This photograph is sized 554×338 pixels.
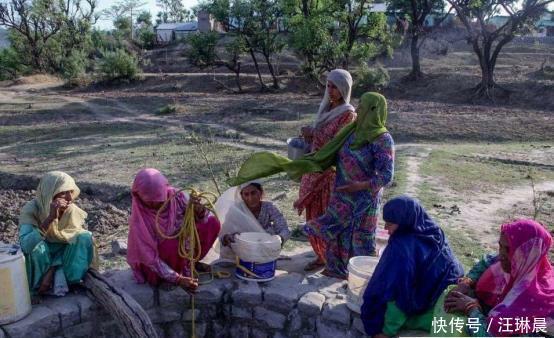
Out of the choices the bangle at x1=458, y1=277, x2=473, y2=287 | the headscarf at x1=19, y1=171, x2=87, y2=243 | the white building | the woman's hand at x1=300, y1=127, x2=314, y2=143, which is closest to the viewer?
the bangle at x1=458, y1=277, x2=473, y2=287

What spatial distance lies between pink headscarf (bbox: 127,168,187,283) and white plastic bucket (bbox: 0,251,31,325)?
660 millimetres

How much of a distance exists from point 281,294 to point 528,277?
157cm

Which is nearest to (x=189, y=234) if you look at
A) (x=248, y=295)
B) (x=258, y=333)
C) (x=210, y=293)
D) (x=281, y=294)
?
(x=210, y=293)

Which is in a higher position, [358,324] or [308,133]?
[308,133]

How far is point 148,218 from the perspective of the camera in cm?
342

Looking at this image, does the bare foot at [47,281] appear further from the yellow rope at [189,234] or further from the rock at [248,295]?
the rock at [248,295]

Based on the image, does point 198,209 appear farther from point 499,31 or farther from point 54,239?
point 499,31

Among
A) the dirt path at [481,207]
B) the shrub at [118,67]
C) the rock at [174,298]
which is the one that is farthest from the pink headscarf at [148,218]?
the shrub at [118,67]

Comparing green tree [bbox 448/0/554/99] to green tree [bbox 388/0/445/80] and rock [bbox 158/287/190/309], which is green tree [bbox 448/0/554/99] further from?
rock [bbox 158/287/190/309]

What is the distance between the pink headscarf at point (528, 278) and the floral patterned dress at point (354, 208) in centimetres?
106

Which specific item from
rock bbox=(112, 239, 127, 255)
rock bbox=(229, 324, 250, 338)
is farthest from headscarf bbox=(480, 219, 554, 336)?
rock bbox=(112, 239, 127, 255)

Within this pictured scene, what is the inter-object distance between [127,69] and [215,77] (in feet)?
13.5

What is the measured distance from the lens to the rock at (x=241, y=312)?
143 inches

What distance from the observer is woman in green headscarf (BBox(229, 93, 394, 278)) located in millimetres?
3490
